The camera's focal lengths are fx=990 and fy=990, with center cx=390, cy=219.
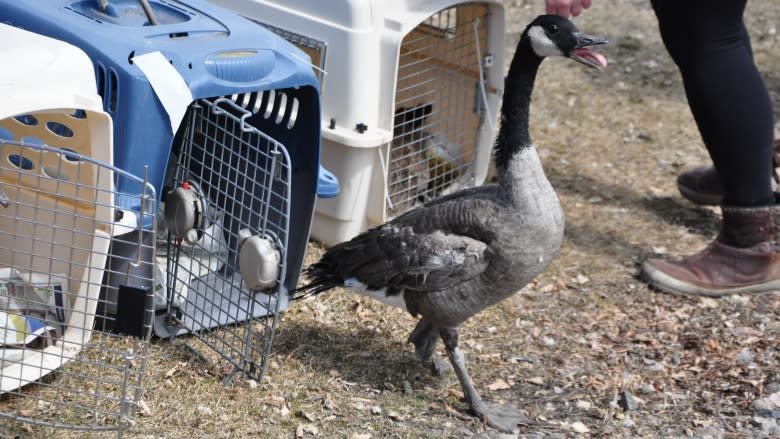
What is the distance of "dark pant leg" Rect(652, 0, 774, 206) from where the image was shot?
12.2ft

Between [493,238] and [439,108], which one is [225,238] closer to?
[493,238]

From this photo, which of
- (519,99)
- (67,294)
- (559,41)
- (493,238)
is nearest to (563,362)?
(493,238)

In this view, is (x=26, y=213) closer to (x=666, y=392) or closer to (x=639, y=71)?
(x=666, y=392)

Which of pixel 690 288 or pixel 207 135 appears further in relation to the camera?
pixel 690 288

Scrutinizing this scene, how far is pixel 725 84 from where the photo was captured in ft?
12.3

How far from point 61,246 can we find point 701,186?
3.04m

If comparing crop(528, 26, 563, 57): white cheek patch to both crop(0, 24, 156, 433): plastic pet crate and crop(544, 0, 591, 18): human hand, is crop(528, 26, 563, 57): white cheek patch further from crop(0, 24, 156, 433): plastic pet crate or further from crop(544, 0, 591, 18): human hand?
crop(0, 24, 156, 433): plastic pet crate

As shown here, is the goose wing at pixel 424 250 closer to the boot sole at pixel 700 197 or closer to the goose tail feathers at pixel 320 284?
the goose tail feathers at pixel 320 284

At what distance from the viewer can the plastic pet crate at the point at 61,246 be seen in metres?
2.63

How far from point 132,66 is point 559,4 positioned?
4.80 feet

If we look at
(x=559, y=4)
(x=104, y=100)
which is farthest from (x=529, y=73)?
(x=104, y=100)

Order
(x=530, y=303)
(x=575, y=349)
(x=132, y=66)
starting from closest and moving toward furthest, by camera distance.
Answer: (x=132, y=66), (x=575, y=349), (x=530, y=303)

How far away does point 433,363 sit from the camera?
3.42 metres

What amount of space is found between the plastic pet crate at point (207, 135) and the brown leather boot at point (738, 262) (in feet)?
4.95
